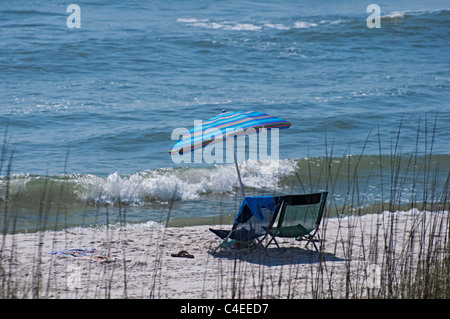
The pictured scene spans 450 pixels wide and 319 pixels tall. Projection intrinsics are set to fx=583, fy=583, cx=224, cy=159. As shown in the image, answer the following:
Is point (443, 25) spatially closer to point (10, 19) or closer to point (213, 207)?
point (10, 19)

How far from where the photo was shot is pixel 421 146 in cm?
1204

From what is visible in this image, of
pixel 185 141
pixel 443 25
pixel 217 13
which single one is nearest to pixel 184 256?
pixel 185 141

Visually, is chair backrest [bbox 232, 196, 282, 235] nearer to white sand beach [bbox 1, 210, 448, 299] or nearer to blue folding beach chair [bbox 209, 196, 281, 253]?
blue folding beach chair [bbox 209, 196, 281, 253]

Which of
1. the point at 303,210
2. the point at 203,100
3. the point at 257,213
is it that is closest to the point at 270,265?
the point at 257,213

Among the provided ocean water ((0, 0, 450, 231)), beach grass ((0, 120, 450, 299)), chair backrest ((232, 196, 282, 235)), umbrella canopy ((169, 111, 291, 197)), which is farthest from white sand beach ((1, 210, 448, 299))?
umbrella canopy ((169, 111, 291, 197))

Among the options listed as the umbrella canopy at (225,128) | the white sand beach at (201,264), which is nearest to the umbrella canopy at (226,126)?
the umbrella canopy at (225,128)

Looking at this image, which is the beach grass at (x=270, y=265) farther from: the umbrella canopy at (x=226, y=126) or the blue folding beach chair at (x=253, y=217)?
the umbrella canopy at (x=226, y=126)

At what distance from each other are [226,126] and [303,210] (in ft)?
3.84

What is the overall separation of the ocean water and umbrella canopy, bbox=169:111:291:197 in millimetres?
798

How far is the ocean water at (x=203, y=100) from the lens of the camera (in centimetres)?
895

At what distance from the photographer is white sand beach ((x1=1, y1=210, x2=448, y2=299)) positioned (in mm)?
4070

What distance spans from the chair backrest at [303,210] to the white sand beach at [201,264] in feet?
0.60

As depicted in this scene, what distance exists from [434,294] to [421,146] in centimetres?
891
